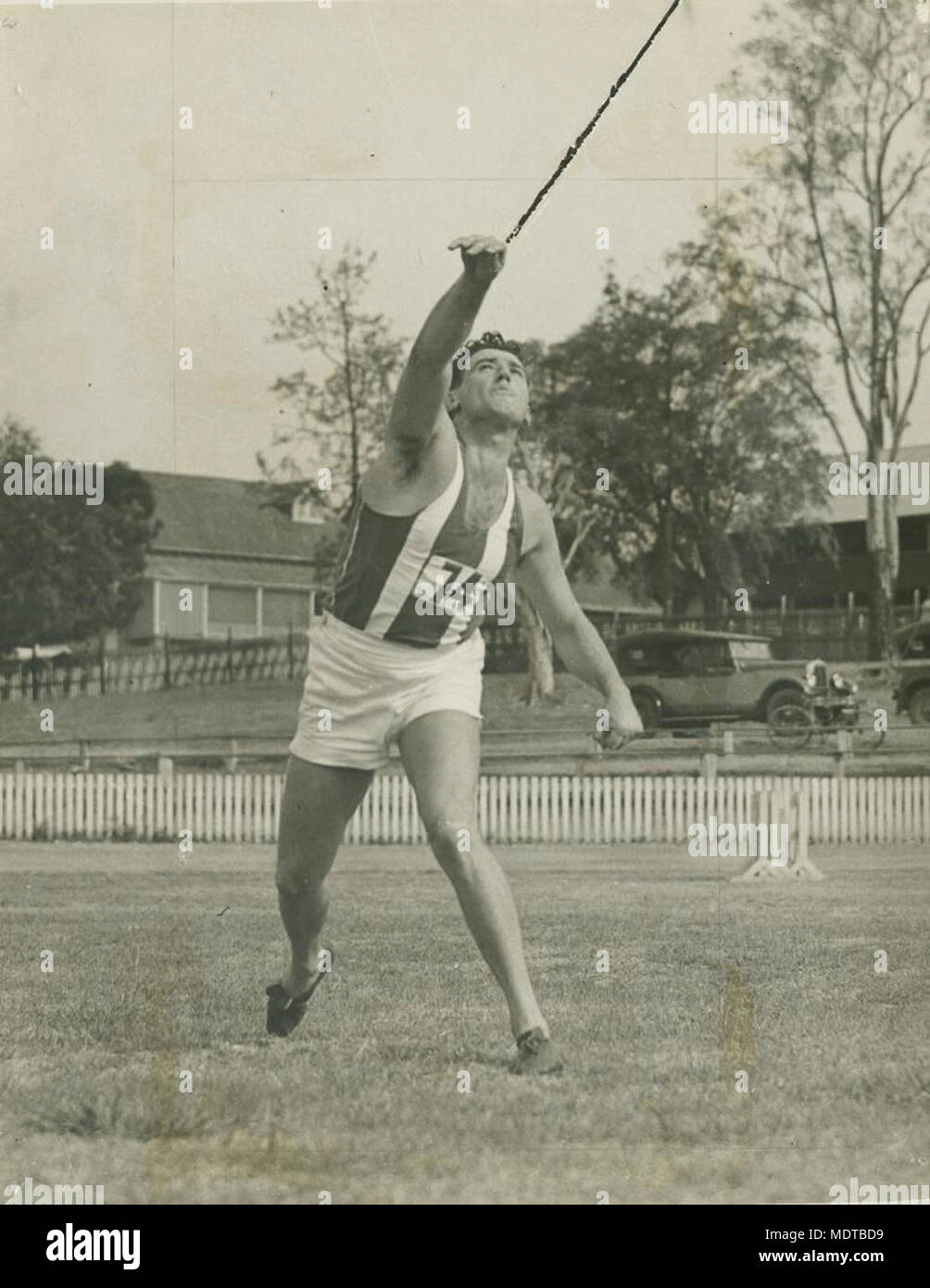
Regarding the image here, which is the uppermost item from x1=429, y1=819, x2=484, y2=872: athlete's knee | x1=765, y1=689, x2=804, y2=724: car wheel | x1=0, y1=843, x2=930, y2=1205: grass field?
x1=765, y1=689, x2=804, y2=724: car wheel

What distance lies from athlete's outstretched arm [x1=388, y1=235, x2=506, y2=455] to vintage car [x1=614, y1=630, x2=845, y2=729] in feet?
3.92

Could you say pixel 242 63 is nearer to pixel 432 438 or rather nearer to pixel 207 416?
pixel 207 416

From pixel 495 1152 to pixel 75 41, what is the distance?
3651 millimetres

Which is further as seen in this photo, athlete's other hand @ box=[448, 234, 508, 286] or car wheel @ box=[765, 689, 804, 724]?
car wheel @ box=[765, 689, 804, 724]

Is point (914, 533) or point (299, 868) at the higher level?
point (914, 533)

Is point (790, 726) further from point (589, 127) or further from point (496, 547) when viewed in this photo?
point (589, 127)

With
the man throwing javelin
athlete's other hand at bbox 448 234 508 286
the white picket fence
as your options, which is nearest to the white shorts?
the man throwing javelin

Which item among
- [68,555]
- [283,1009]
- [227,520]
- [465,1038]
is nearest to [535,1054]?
[465,1038]

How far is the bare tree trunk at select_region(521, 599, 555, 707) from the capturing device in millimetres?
5078

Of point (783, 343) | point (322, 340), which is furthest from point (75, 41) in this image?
point (783, 343)

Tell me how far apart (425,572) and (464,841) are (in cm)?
79

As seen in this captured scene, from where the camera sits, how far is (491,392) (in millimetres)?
4875

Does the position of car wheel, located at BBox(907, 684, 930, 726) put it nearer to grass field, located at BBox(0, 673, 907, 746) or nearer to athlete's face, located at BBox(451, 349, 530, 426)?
grass field, located at BBox(0, 673, 907, 746)

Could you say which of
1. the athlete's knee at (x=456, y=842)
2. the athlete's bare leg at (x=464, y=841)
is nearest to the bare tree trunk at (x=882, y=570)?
the athlete's bare leg at (x=464, y=841)
